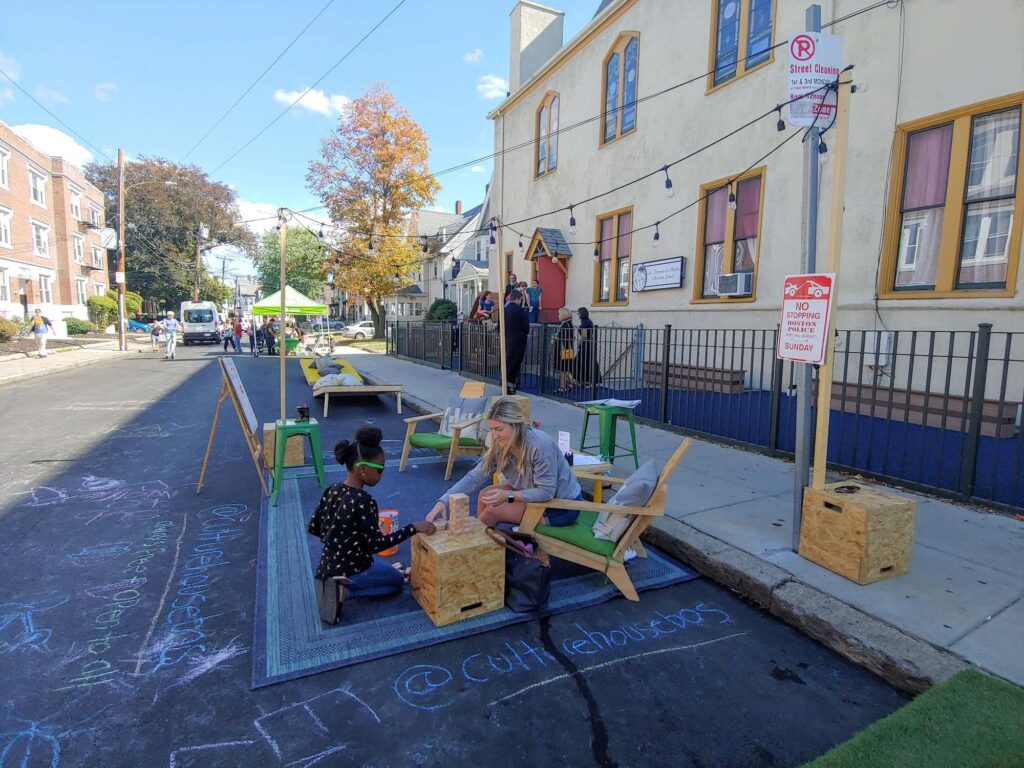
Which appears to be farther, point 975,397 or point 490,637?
point 975,397

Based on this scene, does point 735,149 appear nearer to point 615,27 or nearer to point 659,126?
point 659,126

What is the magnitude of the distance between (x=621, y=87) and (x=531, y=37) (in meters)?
6.98

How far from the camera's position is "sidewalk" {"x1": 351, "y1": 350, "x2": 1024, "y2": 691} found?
2.84 meters

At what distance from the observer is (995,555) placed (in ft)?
12.5

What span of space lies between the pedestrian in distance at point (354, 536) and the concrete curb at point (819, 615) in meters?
2.03

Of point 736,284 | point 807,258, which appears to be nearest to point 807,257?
point 807,258

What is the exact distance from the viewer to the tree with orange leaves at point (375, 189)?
3089 centimetres

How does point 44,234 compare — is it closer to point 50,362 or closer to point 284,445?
point 50,362

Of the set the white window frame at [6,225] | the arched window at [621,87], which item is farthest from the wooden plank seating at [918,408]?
the white window frame at [6,225]

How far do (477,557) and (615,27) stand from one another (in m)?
14.7

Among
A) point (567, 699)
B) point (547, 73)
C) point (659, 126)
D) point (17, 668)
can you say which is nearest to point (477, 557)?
point (567, 699)

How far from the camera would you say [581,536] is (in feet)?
12.1

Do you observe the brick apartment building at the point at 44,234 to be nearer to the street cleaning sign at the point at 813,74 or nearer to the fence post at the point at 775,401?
the fence post at the point at 775,401

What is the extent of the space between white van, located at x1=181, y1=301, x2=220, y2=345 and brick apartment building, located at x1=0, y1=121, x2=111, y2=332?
19.4ft
